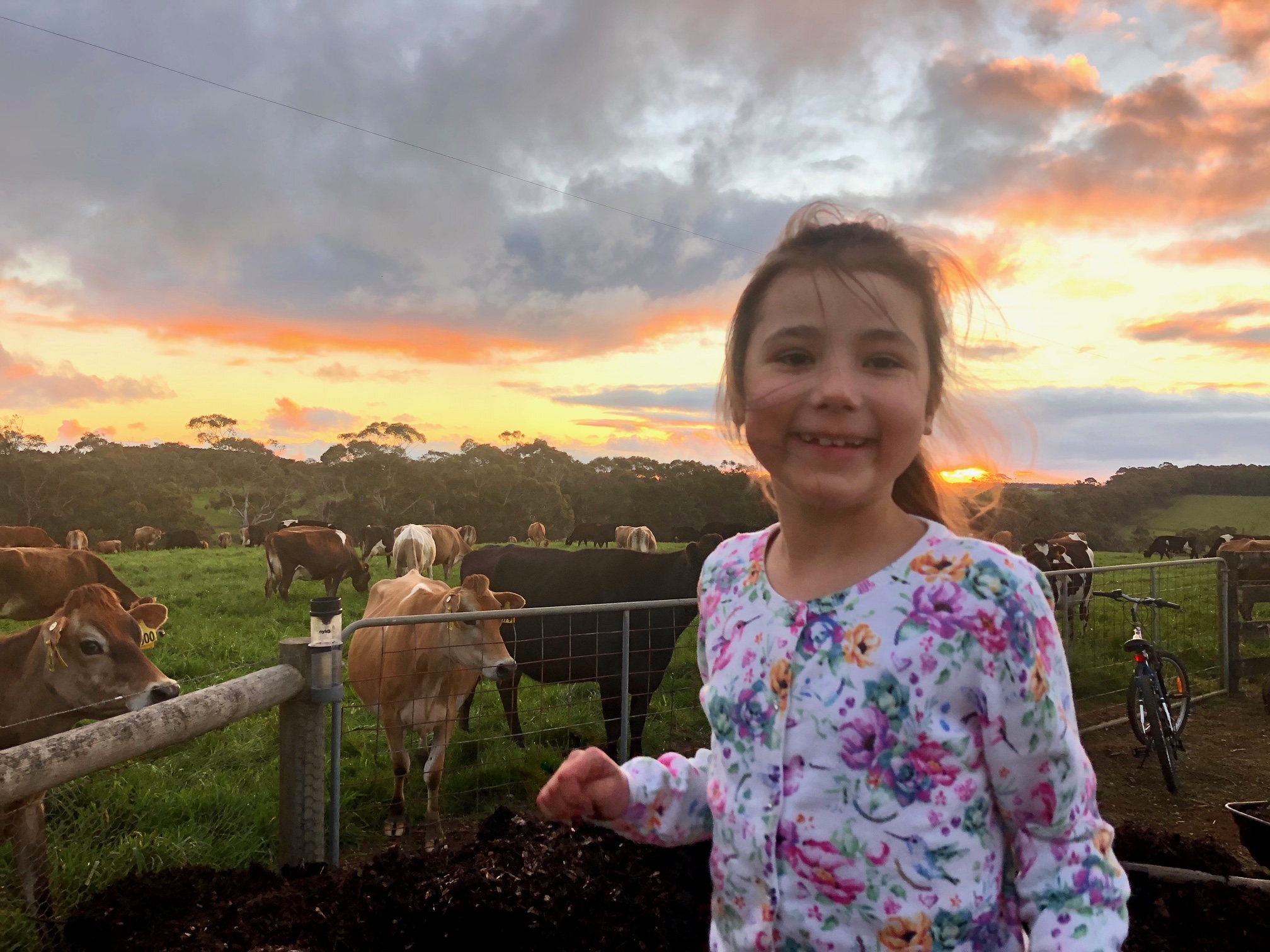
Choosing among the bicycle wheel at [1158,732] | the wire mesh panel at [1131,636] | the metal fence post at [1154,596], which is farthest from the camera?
the wire mesh panel at [1131,636]

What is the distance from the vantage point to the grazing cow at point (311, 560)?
1838cm

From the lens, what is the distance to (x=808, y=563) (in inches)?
49.4

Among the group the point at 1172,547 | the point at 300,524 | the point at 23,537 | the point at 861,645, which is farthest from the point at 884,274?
the point at 1172,547

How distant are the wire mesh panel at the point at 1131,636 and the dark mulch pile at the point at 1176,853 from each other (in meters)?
3.49

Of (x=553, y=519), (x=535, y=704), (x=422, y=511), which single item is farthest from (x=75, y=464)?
(x=535, y=704)

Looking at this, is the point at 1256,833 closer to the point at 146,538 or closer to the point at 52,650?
the point at 52,650

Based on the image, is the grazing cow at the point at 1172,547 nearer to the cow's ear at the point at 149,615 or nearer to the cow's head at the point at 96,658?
the cow's ear at the point at 149,615

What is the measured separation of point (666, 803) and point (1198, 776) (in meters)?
6.64

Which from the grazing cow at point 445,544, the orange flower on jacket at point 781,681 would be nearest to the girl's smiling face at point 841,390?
the orange flower on jacket at point 781,681

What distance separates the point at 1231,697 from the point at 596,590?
270 inches

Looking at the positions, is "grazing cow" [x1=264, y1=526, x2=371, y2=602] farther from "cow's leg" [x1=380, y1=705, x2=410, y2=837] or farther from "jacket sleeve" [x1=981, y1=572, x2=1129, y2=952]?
"jacket sleeve" [x1=981, y1=572, x2=1129, y2=952]

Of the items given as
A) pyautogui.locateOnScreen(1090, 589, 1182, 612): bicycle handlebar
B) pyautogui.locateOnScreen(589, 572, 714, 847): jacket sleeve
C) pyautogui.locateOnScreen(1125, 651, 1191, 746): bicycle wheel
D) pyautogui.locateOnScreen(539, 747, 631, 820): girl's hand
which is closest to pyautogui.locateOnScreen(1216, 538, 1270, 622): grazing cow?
pyautogui.locateOnScreen(1125, 651, 1191, 746): bicycle wheel

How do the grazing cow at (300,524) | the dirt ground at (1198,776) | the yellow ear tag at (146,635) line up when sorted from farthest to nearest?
1. the grazing cow at (300,524)
2. the dirt ground at (1198,776)
3. the yellow ear tag at (146,635)

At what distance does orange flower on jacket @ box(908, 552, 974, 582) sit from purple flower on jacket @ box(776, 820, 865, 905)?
403mm
